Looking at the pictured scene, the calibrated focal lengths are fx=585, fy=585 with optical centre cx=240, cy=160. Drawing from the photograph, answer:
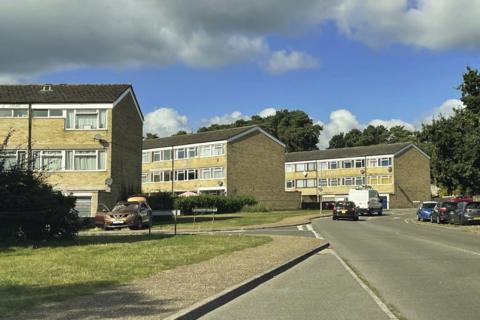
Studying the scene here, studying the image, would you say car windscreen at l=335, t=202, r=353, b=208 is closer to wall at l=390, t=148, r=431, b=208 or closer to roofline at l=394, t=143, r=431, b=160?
wall at l=390, t=148, r=431, b=208

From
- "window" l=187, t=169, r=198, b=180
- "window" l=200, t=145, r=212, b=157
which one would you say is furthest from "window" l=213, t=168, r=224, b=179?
"window" l=187, t=169, r=198, b=180

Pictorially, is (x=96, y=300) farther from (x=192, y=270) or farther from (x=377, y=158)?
(x=377, y=158)

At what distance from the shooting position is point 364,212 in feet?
195

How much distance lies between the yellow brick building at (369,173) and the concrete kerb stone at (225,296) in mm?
67703

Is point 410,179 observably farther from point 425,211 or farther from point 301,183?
point 425,211

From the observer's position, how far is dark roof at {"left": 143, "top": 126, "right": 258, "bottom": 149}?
70.8 metres

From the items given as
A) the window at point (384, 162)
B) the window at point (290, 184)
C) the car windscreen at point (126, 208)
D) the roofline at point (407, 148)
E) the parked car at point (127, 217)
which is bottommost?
the parked car at point (127, 217)

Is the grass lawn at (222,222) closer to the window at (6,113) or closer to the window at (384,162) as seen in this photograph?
the window at (6,113)

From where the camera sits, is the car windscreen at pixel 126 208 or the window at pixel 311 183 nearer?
the car windscreen at pixel 126 208

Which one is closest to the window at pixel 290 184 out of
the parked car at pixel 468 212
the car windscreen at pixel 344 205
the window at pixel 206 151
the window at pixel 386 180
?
the window at pixel 386 180

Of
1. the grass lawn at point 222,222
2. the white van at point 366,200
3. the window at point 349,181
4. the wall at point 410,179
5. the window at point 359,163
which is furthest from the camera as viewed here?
the window at point 349,181

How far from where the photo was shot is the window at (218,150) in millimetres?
69688

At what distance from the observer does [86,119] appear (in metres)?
42.2

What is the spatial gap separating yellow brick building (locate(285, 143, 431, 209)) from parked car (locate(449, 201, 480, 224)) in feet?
140
